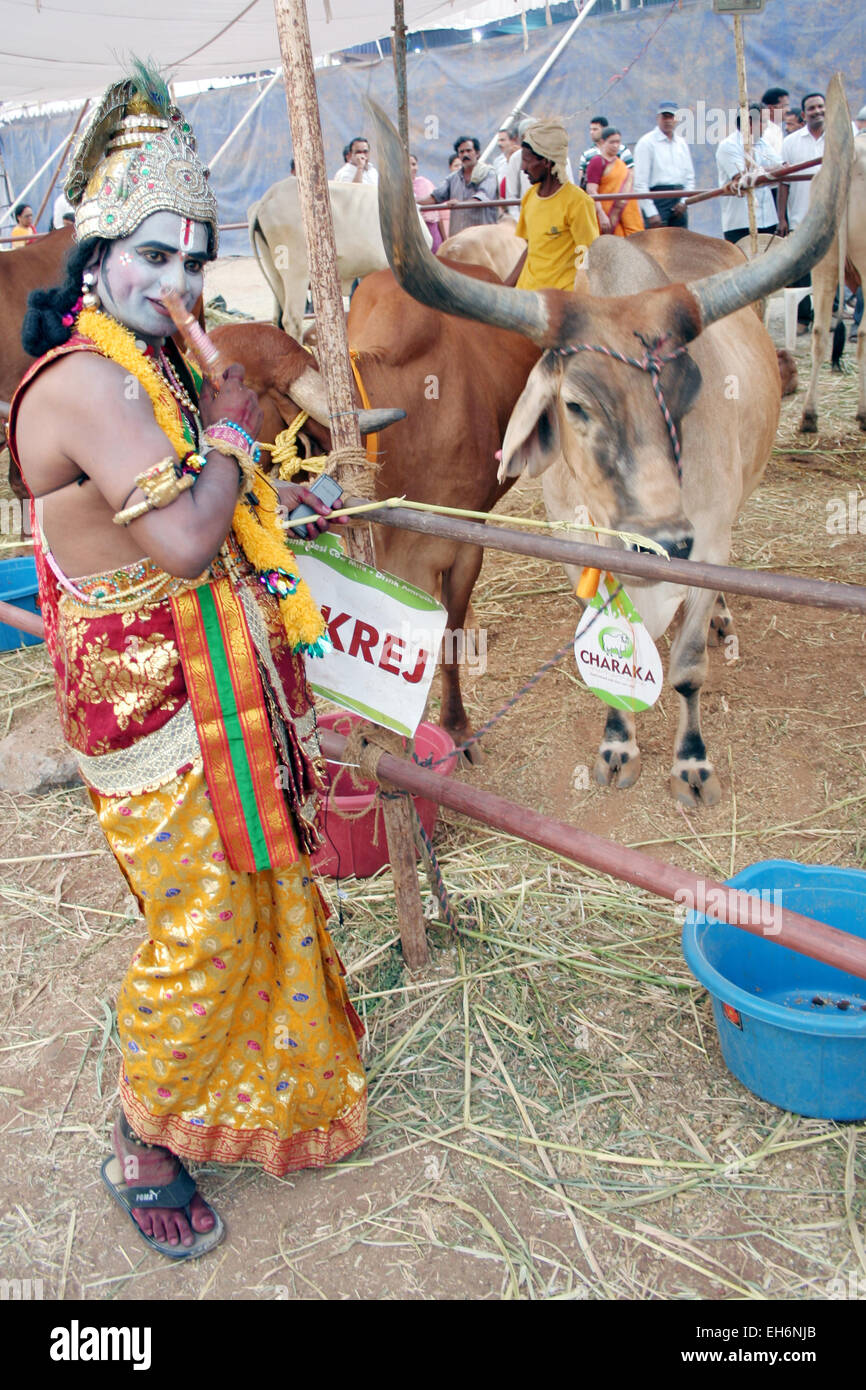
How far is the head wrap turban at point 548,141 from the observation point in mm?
5094

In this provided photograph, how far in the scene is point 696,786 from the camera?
11.1 ft

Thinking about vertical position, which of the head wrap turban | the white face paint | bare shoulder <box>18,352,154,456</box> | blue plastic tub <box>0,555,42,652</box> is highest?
the head wrap turban

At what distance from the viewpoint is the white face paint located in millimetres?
1543

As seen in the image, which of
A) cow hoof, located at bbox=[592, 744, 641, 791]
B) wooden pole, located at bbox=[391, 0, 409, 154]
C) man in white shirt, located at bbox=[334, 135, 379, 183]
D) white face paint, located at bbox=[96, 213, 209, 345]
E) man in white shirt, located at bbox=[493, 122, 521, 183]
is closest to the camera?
white face paint, located at bbox=[96, 213, 209, 345]

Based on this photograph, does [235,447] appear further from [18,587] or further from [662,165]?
[662,165]

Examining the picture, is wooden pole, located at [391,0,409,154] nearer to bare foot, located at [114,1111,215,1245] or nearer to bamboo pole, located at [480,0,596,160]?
A: bare foot, located at [114,1111,215,1245]

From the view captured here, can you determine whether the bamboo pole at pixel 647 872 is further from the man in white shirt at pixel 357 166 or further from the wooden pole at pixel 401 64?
the man in white shirt at pixel 357 166

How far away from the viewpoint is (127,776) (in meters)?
1.73

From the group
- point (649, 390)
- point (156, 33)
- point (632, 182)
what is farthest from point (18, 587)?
point (632, 182)

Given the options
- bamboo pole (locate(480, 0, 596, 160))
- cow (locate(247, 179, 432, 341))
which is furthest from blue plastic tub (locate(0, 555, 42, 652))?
bamboo pole (locate(480, 0, 596, 160))

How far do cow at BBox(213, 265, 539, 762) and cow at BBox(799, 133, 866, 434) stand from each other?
12.8ft

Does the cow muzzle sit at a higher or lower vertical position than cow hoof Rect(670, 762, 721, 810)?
higher

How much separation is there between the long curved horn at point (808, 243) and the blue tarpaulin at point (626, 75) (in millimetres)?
10765
